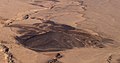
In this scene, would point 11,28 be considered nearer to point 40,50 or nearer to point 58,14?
point 40,50

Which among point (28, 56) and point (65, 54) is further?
point (65, 54)

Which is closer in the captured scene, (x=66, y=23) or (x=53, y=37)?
(x=53, y=37)

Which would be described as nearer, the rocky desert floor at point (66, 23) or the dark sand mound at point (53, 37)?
the rocky desert floor at point (66, 23)

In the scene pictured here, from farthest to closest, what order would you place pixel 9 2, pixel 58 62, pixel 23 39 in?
pixel 9 2, pixel 23 39, pixel 58 62

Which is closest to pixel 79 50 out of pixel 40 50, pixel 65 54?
pixel 65 54
